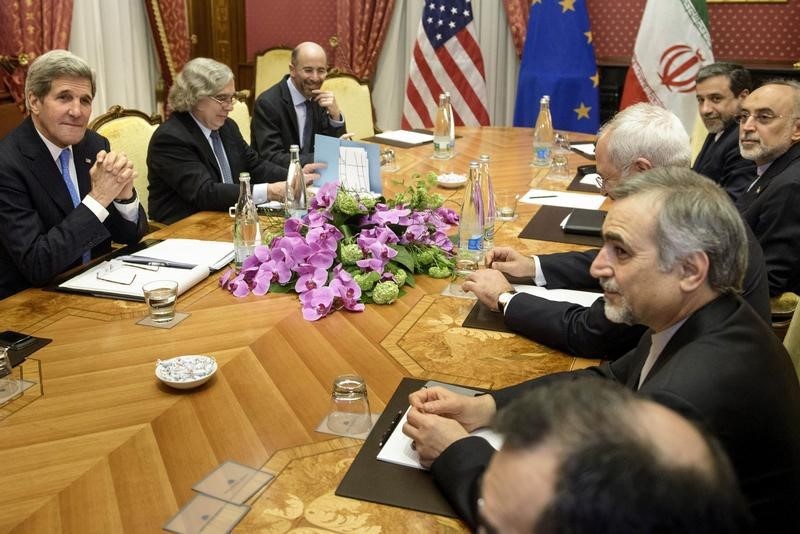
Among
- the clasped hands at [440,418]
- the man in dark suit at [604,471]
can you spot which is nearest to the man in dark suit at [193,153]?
the clasped hands at [440,418]

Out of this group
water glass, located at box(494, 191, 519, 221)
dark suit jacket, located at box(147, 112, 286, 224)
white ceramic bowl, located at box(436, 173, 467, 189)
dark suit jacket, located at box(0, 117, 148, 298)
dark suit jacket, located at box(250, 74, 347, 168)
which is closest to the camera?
dark suit jacket, located at box(0, 117, 148, 298)

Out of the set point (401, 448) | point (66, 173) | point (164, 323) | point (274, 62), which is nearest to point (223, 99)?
point (66, 173)

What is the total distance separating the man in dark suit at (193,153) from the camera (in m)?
2.89

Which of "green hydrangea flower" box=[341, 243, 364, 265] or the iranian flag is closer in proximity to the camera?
"green hydrangea flower" box=[341, 243, 364, 265]

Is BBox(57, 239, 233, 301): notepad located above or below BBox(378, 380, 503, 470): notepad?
above

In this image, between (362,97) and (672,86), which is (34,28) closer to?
(362,97)

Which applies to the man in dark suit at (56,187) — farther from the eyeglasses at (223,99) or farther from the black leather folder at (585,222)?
the black leather folder at (585,222)

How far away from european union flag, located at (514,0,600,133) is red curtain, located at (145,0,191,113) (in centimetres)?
236

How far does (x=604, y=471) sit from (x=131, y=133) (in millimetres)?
2966

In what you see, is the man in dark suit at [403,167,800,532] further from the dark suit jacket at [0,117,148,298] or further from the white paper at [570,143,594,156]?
the white paper at [570,143,594,156]

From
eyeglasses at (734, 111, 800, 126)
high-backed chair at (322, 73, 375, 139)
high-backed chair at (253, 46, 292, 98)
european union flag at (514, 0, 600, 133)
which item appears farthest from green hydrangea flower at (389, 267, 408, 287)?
high-backed chair at (253, 46, 292, 98)

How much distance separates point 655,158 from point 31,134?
5.93ft

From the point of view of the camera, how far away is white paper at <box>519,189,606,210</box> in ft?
9.62

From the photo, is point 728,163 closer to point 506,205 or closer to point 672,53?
point 506,205
